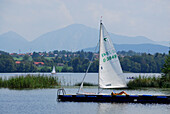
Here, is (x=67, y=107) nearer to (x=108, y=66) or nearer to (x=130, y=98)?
(x=108, y=66)

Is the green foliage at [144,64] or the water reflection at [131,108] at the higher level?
the green foliage at [144,64]

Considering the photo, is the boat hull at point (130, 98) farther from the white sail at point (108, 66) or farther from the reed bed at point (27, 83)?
the reed bed at point (27, 83)

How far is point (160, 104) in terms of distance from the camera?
46.7m

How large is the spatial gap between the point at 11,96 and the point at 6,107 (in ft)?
36.5

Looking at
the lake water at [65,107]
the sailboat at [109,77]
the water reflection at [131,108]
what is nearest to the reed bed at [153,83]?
the lake water at [65,107]

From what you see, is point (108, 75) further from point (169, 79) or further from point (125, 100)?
point (169, 79)

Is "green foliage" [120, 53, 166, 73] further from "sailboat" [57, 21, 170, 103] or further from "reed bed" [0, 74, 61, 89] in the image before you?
"sailboat" [57, 21, 170, 103]

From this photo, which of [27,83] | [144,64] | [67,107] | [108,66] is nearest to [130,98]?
[108,66]

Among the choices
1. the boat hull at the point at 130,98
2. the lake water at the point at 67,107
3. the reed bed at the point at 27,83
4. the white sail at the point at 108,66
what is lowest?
the lake water at the point at 67,107

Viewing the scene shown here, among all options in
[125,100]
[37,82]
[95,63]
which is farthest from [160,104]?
[95,63]

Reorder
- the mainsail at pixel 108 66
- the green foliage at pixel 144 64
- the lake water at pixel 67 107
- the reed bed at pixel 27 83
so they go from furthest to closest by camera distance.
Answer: the green foliage at pixel 144 64 < the reed bed at pixel 27 83 < the mainsail at pixel 108 66 < the lake water at pixel 67 107

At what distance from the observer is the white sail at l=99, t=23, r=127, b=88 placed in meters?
45.3

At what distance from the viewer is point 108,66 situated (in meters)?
45.8

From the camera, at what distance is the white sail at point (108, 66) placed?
4534 cm
